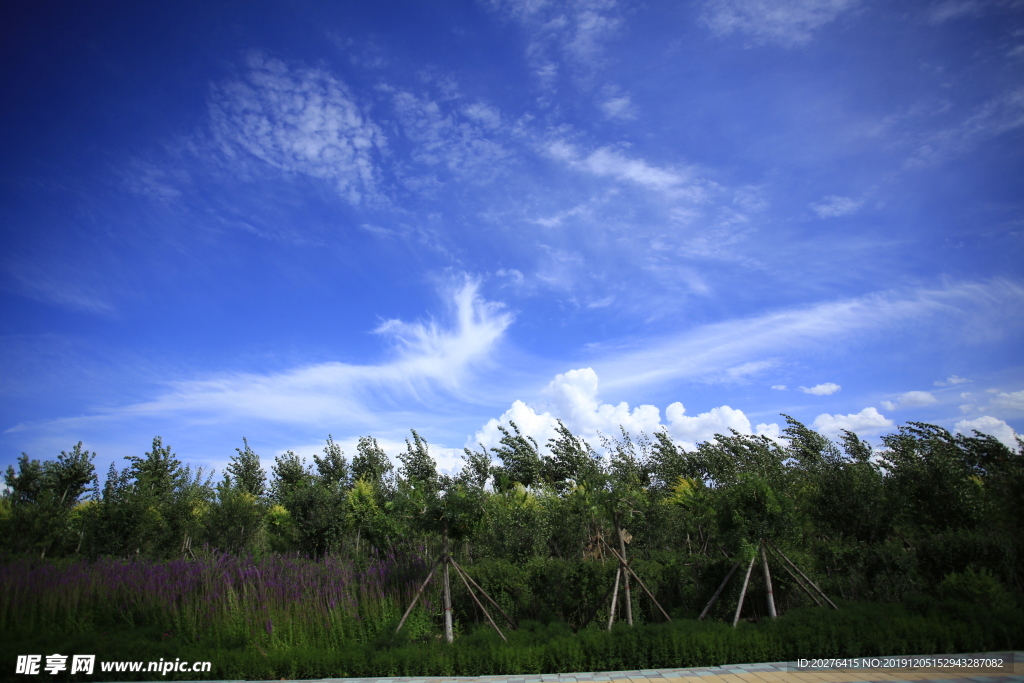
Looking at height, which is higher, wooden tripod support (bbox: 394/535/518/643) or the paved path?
wooden tripod support (bbox: 394/535/518/643)

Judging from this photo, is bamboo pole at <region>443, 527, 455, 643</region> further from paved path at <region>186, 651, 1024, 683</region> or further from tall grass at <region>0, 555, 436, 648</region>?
paved path at <region>186, 651, 1024, 683</region>

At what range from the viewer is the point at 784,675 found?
5.92 metres

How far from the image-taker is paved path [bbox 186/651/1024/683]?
5547 millimetres

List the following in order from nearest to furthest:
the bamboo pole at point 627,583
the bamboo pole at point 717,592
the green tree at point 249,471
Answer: the bamboo pole at point 717,592 < the bamboo pole at point 627,583 < the green tree at point 249,471

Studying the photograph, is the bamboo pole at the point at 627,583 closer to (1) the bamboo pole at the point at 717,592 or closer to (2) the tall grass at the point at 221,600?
(1) the bamboo pole at the point at 717,592

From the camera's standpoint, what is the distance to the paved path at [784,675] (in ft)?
18.2

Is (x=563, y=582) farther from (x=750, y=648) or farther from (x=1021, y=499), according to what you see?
(x=1021, y=499)

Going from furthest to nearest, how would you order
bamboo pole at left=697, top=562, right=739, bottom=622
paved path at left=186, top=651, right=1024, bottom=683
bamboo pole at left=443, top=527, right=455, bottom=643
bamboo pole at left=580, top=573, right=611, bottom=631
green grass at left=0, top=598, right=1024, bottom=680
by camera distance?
bamboo pole at left=580, top=573, right=611, bottom=631
bamboo pole at left=697, top=562, right=739, bottom=622
bamboo pole at left=443, top=527, right=455, bottom=643
green grass at left=0, top=598, right=1024, bottom=680
paved path at left=186, top=651, right=1024, bottom=683

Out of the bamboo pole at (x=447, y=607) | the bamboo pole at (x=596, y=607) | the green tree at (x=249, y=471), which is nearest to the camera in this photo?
the bamboo pole at (x=447, y=607)

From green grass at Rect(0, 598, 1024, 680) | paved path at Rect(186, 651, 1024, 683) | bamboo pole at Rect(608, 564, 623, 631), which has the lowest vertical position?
paved path at Rect(186, 651, 1024, 683)

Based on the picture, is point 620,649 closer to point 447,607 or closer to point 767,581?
point 447,607

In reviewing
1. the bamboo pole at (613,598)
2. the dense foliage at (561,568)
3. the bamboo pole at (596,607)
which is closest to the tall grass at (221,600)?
the dense foliage at (561,568)

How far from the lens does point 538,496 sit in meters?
13.8

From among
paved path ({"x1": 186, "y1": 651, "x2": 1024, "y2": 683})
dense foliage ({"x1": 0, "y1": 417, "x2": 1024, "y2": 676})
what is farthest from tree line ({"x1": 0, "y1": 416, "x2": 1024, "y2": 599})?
paved path ({"x1": 186, "y1": 651, "x2": 1024, "y2": 683})
